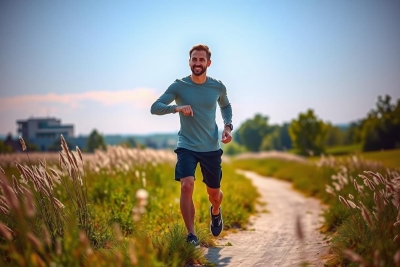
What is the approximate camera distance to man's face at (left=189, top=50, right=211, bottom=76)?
5.27 metres

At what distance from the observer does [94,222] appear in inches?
200

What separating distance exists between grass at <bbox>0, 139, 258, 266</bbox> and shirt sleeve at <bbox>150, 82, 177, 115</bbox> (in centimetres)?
95

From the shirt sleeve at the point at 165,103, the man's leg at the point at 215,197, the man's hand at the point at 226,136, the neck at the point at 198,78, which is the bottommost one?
the man's leg at the point at 215,197

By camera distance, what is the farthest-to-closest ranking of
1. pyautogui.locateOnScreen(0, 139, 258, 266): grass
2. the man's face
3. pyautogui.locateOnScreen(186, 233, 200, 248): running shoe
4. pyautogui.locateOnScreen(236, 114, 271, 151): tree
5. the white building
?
pyautogui.locateOnScreen(236, 114, 271, 151): tree
the white building
the man's face
pyautogui.locateOnScreen(186, 233, 200, 248): running shoe
pyautogui.locateOnScreen(0, 139, 258, 266): grass

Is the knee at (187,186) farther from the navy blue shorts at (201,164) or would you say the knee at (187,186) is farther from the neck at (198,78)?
the neck at (198,78)

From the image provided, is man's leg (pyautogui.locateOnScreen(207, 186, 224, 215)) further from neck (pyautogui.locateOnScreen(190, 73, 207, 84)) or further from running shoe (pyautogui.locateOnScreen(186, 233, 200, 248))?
neck (pyautogui.locateOnScreen(190, 73, 207, 84))

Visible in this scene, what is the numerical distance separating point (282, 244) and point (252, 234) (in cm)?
101

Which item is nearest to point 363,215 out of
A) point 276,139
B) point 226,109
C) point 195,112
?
point 195,112

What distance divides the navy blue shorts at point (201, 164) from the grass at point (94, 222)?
1.71 feet

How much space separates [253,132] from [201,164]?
257ft

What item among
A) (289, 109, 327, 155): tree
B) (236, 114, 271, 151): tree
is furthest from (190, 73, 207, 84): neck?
(236, 114, 271, 151): tree

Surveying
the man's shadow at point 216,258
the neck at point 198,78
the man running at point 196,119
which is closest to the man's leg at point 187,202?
the man running at point 196,119

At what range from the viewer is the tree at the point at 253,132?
82.9 metres

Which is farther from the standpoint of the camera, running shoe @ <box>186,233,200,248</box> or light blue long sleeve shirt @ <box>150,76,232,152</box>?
light blue long sleeve shirt @ <box>150,76,232,152</box>
